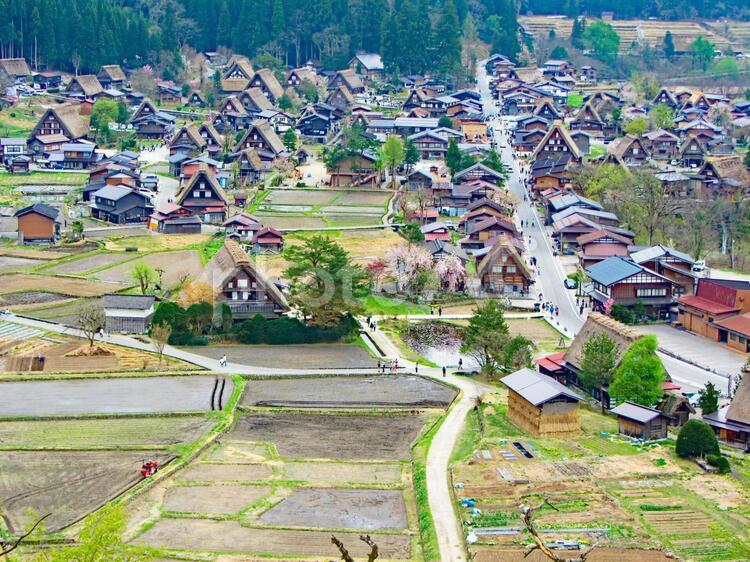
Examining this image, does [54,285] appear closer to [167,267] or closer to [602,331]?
[167,267]

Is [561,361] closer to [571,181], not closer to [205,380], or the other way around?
[205,380]

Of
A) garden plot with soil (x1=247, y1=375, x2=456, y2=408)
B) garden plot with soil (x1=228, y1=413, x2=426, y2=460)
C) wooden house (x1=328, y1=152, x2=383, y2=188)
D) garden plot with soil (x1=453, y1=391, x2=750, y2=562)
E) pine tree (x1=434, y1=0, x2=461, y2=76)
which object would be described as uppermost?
pine tree (x1=434, y1=0, x2=461, y2=76)

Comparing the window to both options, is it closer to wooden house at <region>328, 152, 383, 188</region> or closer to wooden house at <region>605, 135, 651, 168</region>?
wooden house at <region>328, 152, 383, 188</region>


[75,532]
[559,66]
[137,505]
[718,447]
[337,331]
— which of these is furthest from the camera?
[559,66]

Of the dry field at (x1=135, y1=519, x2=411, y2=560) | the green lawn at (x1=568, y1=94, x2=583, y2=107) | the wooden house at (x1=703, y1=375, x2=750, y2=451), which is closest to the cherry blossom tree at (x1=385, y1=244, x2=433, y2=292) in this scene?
the wooden house at (x1=703, y1=375, x2=750, y2=451)

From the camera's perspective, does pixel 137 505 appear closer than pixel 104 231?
Yes

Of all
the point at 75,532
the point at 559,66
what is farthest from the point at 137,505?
the point at 559,66

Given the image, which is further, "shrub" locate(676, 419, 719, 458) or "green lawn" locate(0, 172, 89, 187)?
"green lawn" locate(0, 172, 89, 187)
